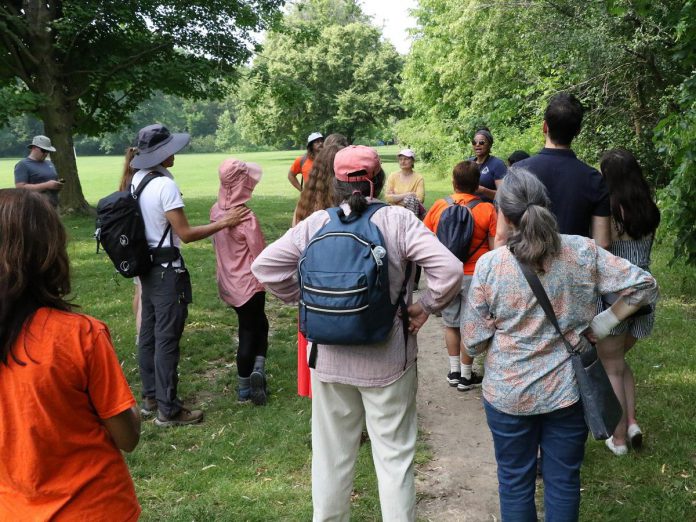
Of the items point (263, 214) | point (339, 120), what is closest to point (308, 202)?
point (263, 214)

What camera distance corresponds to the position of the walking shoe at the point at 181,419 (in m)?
5.04

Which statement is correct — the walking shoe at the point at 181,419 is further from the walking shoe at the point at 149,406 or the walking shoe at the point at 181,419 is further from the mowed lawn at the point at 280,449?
the walking shoe at the point at 149,406

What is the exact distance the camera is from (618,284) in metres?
2.87

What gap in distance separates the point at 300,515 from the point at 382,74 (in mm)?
54073

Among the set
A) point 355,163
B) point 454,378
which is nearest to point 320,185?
point 355,163

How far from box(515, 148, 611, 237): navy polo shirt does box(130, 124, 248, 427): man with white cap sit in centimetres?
231

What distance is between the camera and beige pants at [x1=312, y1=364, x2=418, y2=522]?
3002 mm

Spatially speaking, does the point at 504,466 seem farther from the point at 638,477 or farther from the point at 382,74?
the point at 382,74

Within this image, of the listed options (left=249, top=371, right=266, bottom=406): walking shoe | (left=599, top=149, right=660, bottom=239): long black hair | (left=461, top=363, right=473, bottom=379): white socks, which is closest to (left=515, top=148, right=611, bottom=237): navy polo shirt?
(left=599, top=149, right=660, bottom=239): long black hair

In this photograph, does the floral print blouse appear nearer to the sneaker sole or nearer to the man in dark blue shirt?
the man in dark blue shirt

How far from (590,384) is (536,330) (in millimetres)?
301

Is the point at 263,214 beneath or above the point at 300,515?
beneath

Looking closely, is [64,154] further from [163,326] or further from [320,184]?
[320,184]

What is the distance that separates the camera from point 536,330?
2.84 meters
